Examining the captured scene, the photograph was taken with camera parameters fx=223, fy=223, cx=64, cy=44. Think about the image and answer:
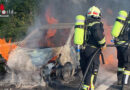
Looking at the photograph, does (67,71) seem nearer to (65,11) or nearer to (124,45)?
(124,45)

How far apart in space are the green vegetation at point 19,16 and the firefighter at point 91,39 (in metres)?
9.77

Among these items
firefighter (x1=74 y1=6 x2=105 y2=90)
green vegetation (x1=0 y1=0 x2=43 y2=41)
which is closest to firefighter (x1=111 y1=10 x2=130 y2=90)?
firefighter (x1=74 y1=6 x2=105 y2=90)

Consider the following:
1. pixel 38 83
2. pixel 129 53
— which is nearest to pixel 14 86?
pixel 38 83

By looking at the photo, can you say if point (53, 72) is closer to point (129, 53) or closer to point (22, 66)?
point (22, 66)

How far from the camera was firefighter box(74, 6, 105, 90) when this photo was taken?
5.03 metres

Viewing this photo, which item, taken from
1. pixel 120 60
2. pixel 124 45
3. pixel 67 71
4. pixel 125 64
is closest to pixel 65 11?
pixel 67 71

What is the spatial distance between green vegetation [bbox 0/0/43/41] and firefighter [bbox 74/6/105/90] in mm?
9772

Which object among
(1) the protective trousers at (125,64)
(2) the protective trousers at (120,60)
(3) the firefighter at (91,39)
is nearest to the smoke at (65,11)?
(3) the firefighter at (91,39)

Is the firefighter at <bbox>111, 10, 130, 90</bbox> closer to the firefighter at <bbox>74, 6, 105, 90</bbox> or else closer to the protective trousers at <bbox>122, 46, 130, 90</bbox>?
the protective trousers at <bbox>122, 46, 130, 90</bbox>

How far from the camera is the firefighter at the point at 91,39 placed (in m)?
5.03

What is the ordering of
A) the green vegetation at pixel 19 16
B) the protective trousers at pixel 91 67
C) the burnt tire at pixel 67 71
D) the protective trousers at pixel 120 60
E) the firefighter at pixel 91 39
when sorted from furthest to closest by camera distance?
the green vegetation at pixel 19 16 → the burnt tire at pixel 67 71 → the protective trousers at pixel 120 60 → the protective trousers at pixel 91 67 → the firefighter at pixel 91 39

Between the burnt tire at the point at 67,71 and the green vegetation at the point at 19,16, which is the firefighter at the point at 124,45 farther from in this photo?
the green vegetation at the point at 19,16

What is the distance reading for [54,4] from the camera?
12.0 meters

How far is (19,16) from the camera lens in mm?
16125
